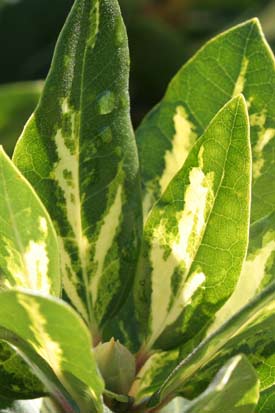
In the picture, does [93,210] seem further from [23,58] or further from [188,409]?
[23,58]

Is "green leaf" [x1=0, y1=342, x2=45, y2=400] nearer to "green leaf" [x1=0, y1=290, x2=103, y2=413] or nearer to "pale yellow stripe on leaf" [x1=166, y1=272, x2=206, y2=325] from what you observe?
"green leaf" [x1=0, y1=290, x2=103, y2=413]

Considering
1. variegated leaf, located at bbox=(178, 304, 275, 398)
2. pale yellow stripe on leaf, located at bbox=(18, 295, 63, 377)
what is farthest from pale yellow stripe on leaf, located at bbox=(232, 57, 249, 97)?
pale yellow stripe on leaf, located at bbox=(18, 295, 63, 377)

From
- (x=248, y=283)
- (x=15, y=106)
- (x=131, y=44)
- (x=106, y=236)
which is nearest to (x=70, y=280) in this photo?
(x=106, y=236)

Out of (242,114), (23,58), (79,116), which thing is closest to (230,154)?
(242,114)

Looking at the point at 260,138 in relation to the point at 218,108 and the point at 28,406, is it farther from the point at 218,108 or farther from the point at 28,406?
the point at 28,406

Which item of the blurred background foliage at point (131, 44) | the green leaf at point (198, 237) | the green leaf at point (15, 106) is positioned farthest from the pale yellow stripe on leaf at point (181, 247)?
the blurred background foliage at point (131, 44)

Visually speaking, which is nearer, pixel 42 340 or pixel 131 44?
pixel 42 340
